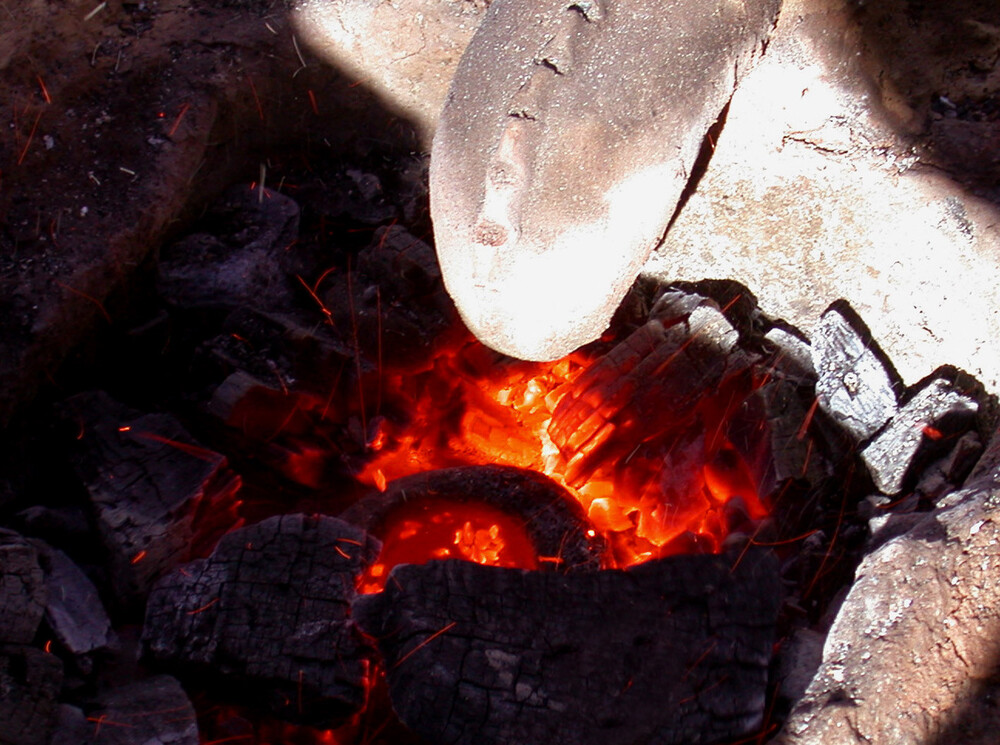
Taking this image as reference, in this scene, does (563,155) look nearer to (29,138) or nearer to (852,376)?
(852,376)

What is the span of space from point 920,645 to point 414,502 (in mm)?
1283

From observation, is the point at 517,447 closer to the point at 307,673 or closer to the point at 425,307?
the point at 425,307

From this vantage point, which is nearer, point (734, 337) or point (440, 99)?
point (734, 337)

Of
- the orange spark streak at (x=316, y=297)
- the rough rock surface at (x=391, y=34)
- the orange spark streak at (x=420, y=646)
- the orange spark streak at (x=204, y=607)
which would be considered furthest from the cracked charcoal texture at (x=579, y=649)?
the rough rock surface at (x=391, y=34)

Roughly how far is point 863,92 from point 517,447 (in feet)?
4.51

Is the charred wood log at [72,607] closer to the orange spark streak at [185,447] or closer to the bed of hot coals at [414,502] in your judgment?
the bed of hot coals at [414,502]

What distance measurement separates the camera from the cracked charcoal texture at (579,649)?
5.39ft

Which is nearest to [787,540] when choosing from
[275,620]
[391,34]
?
[275,620]

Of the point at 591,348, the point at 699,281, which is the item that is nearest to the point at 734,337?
the point at 699,281

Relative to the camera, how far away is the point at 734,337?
238 cm

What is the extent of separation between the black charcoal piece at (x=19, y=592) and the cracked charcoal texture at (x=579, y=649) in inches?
25.8

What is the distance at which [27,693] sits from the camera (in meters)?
1.62

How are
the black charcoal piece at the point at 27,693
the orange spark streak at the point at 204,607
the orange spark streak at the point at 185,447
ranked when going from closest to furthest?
the black charcoal piece at the point at 27,693 → the orange spark streak at the point at 204,607 → the orange spark streak at the point at 185,447

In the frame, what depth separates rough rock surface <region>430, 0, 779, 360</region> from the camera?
1.75m
